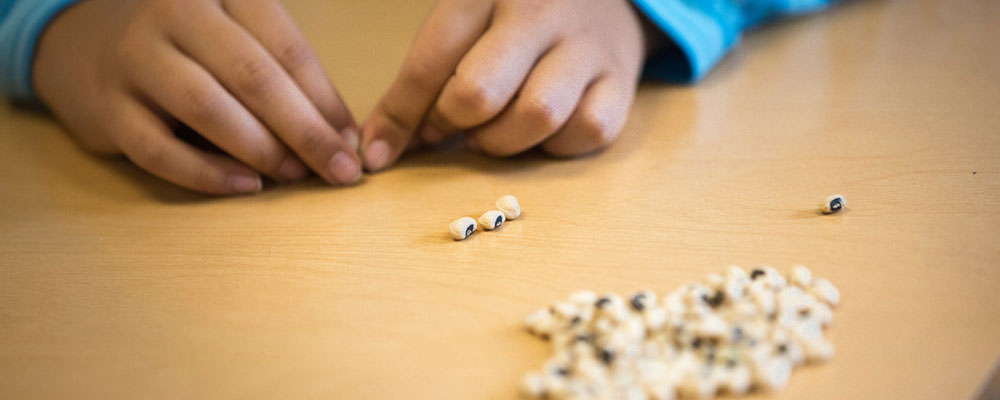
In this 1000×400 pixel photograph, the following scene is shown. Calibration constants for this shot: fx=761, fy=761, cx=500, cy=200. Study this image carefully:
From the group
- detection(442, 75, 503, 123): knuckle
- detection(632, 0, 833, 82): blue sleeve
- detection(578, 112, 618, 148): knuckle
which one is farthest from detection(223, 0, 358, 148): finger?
detection(632, 0, 833, 82): blue sleeve

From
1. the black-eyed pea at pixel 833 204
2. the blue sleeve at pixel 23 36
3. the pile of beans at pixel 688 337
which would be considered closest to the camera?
the pile of beans at pixel 688 337

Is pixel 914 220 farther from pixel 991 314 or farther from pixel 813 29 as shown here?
pixel 813 29

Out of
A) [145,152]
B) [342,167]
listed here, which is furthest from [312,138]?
[145,152]

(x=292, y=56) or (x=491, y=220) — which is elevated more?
(x=292, y=56)

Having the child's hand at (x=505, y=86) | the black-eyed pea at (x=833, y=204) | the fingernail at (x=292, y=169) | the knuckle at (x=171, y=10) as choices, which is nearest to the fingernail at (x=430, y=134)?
the child's hand at (x=505, y=86)

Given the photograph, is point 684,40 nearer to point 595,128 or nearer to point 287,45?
point 595,128

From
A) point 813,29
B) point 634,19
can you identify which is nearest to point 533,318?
point 634,19

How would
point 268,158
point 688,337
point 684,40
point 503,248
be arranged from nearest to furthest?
point 688,337, point 503,248, point 268,158, point 684,40

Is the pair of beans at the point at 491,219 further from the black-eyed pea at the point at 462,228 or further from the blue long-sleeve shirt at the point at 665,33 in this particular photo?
the blue long-sleeve shirt at the point at 665,33
